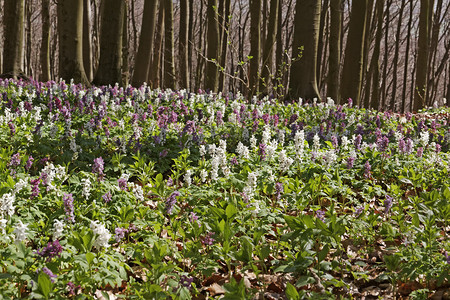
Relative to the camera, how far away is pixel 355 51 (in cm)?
1277

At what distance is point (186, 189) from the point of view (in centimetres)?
463

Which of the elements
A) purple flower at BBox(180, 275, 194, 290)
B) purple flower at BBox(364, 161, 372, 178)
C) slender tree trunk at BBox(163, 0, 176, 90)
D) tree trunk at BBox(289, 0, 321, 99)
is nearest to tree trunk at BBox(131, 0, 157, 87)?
slender tree trunk at BBox(163, 0, 176, 90)

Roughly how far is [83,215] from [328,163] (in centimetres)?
321

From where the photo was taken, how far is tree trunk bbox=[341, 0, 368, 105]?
12727 mm

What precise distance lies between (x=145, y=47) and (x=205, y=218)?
10.2 meters

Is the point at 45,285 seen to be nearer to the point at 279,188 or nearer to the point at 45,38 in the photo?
the point at 279,188

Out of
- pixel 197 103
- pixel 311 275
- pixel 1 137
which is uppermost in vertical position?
pixel 197 103

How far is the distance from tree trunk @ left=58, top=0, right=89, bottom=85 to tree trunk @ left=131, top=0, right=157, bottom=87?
7.19 ft

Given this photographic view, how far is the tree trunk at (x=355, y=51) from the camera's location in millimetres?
12727

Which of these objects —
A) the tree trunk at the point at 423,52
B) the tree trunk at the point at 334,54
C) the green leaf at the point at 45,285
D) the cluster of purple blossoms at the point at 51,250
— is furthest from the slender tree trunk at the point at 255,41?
the green leaf at the point at 45,285

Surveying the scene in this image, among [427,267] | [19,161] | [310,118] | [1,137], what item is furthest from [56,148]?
[310,118]

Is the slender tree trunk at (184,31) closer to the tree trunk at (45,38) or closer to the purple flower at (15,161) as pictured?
the tree trunk at (45,38)

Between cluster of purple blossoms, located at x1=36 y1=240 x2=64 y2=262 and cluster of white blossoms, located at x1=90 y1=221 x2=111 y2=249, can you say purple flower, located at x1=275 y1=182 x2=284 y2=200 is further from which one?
cluster of purple blossoms, located at x1=36 y1=240 x2=64 y2=262

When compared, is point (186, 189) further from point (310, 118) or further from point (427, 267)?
point (310, 118)
